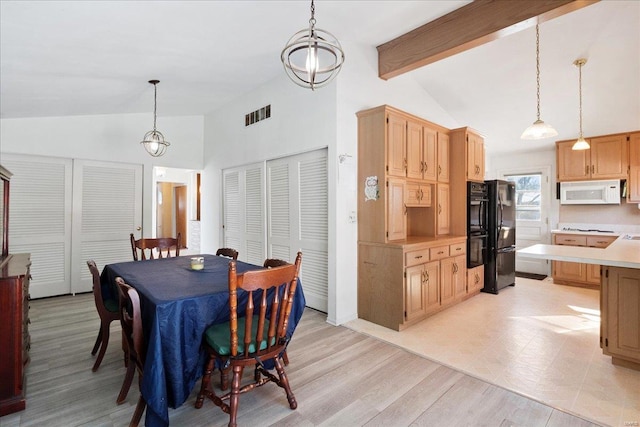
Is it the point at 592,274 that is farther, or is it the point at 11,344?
the point at 592,274

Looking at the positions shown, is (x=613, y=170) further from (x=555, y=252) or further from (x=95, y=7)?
(x=95, y=7)

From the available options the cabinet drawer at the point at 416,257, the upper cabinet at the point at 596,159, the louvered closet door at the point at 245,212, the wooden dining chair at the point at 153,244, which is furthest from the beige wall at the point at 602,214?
the wooden dining chair at the point at 153,244

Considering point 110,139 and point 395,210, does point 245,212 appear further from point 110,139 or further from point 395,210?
point 395,210

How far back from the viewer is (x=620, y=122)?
15.1 feet

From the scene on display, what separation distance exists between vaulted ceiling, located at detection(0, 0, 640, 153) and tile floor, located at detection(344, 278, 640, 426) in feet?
9.37

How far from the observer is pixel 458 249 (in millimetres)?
4094

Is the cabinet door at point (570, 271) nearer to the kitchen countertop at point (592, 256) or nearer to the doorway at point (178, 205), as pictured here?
the kitchen countertop at point (592, 256)

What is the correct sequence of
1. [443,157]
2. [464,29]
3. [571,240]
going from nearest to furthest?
[464,29] < [443,157] < [571,240]

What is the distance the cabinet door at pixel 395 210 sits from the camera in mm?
3422

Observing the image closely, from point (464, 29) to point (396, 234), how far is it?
2161 millimetres

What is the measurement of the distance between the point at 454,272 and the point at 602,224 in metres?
3.26

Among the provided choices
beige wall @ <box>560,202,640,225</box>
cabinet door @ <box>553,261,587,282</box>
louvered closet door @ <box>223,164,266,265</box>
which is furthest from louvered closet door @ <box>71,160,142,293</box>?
beige wall @ <box>560,202,640,225</box>

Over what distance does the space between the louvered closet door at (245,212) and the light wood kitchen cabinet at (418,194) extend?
2065 millimetres

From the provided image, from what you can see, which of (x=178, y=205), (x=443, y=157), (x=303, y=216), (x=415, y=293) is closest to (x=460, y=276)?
(x=415, y=293)
